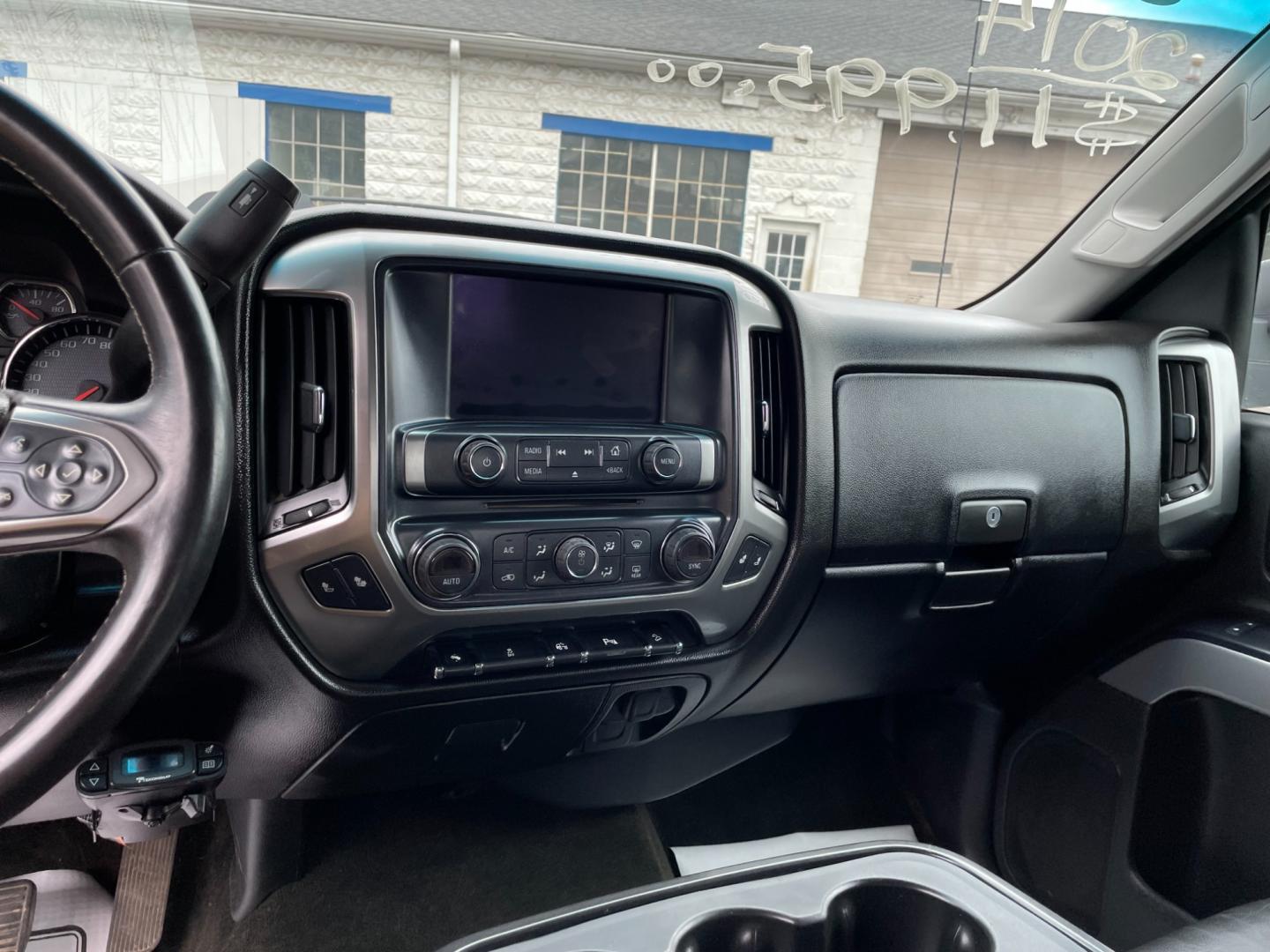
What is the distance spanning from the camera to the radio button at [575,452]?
1194mm

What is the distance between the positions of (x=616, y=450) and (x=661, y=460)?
66mm

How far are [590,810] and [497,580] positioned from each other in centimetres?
93

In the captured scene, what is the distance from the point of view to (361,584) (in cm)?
111

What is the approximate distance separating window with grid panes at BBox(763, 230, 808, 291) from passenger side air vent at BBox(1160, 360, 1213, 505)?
74 centimetres

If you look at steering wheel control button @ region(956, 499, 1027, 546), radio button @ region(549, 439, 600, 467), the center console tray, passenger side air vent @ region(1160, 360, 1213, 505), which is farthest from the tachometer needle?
passenger side air vent @ region(1160, 360, 1213, 505)

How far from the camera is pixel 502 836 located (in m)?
1.86

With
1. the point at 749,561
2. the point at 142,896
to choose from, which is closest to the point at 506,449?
the point at 749,561

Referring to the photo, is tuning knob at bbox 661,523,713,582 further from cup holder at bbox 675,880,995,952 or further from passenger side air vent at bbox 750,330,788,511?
cup holder at bbox 675,880,995,952

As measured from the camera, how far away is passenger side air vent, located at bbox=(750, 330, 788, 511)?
4.46 feet

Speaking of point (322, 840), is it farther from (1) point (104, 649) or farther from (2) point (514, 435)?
(1) point (104, 649)

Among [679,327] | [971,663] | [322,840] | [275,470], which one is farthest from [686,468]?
[322,840]

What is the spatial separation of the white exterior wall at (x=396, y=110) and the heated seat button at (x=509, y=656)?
0.63 meters

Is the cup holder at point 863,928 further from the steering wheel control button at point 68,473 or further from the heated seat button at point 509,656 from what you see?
the steering wheel control button at point 68,473

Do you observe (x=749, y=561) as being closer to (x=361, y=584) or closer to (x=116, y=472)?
(x=361, y=584)
